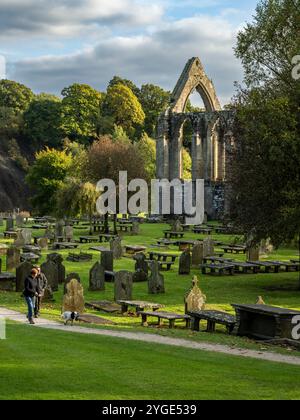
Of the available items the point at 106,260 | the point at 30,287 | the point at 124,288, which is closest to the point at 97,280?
the point at 124,288

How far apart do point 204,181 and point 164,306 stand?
44.9m

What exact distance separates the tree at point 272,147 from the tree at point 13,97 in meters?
82.0

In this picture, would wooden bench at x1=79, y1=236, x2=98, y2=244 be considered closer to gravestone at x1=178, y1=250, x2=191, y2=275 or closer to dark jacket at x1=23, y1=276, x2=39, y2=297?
gravestone at x1=178, y1=250, x2=191, y2=275

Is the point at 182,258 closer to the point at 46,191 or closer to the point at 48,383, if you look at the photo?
the point at 48,383

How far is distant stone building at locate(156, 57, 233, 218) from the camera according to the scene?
66.5 metres

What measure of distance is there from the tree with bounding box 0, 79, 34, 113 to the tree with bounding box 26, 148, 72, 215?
42.2 metres

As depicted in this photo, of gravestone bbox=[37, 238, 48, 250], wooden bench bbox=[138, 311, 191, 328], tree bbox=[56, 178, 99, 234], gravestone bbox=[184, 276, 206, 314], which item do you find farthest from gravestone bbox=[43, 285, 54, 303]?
tree bbox=[56, 178, 99, 234]

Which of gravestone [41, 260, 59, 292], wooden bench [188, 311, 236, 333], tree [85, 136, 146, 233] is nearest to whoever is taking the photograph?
wooden bench [188, 311, 236, 333]

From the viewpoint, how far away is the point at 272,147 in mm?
23641

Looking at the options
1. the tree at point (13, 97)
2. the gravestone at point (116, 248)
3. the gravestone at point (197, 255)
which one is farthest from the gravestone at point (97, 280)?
the tree at point (13, 97)

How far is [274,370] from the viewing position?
38.1 ft

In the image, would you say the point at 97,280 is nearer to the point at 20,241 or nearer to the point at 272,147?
the point at 272,147

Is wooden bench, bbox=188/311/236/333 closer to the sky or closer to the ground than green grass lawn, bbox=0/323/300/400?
closer to the ground
